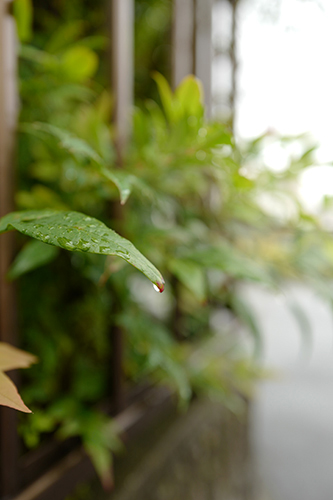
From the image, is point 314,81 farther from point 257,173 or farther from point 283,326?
point 283,326

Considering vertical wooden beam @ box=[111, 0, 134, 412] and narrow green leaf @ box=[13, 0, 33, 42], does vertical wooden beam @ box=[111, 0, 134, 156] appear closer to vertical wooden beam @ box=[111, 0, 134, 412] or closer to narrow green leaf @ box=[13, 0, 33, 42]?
vertical wooden beam @ box=[111, 0, 134, 412]

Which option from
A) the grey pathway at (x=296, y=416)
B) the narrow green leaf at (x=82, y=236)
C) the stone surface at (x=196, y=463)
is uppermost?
the narrow green leaf at (x=82, y=236)

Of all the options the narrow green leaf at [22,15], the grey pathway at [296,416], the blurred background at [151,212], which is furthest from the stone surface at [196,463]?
the narrow green leaf at [22,15]

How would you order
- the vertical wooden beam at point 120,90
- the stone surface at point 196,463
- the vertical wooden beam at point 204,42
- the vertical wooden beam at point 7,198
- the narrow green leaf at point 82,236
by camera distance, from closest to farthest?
1. the narrow green leaf at point 82,236
2. the vertical wooden beam at point 7,198
3. the vertical wooden beam at point 120,90
4. the stone surface at point 196,463
5. the vertical wooden beam at point 204,42

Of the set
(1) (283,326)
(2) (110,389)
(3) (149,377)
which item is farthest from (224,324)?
(1) (283,326)

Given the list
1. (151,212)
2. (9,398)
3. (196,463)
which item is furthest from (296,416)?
(9,398)

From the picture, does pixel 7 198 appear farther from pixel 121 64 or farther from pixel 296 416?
pixel 296 416

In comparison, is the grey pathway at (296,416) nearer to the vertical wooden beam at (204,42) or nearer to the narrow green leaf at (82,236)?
the vertical wooden beam at (204,42)
